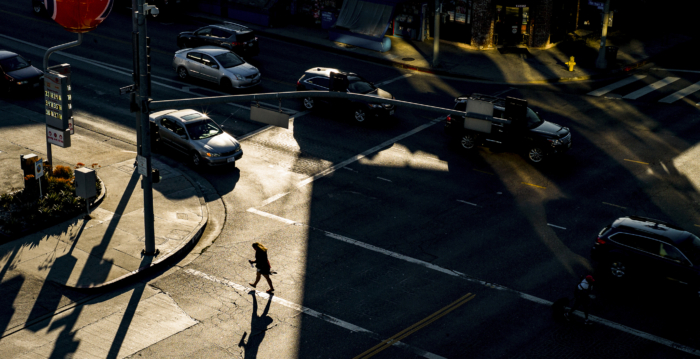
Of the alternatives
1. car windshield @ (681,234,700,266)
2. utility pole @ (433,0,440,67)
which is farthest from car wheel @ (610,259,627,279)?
utility pole @ (433,0,440,67)

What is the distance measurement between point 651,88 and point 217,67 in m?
21.5

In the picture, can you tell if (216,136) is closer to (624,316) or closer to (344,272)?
(344,272)

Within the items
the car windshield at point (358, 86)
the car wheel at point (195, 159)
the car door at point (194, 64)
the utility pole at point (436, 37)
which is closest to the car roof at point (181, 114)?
the car wheel at point (195, 159)

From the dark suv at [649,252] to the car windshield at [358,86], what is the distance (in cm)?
1417

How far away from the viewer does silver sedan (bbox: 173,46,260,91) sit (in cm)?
3431

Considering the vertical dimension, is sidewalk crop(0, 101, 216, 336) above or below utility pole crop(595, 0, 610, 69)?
below

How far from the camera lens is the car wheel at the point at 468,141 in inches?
1110

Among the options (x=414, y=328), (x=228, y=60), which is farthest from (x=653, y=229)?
(x=228, y=60)

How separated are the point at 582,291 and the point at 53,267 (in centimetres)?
1390

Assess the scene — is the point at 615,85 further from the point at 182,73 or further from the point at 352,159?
the point at 182,73

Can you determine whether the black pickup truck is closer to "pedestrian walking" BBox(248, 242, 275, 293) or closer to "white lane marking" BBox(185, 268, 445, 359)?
"pedestrian walking" BBox(248, 242, 275, 293)

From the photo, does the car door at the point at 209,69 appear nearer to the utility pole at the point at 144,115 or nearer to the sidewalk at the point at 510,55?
the sidewalk at the point at 510,55

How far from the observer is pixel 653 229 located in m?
19.7

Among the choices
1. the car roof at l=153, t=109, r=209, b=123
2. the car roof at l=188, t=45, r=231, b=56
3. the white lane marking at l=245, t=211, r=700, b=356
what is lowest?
the white lane marking at l=245, t=211, r=700, b=356
